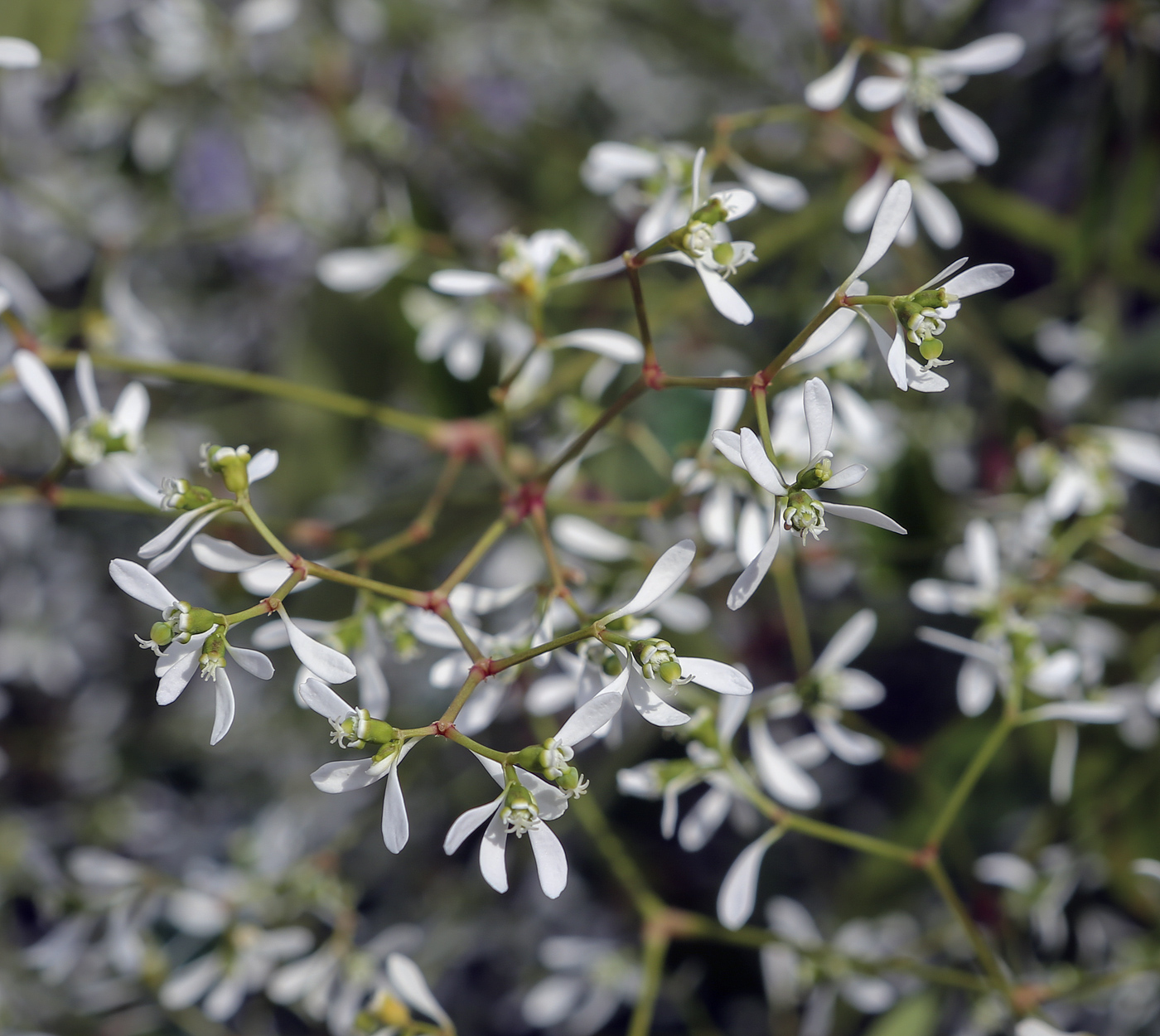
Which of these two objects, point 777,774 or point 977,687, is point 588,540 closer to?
point 777,774

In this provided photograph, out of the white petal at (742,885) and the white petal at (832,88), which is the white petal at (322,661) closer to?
the white petal at (742,885)

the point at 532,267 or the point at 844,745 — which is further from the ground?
the point at 532,267

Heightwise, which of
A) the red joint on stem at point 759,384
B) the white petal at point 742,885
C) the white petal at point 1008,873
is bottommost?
the white petal at point 1008,873

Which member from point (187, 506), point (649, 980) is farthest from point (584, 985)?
point (187, 506)

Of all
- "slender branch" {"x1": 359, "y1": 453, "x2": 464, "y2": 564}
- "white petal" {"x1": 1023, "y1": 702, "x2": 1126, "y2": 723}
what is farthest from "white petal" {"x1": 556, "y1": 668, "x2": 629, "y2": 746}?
"white petal" {"x1": 1023, "y1": 702, "x2": 1126, "y2": 723}

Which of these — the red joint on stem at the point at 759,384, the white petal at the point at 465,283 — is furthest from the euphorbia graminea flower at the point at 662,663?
the white petal at the point at 465,283

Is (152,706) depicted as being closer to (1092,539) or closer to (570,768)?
(570,768)

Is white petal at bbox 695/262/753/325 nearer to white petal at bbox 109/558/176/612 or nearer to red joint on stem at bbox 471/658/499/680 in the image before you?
red joint on stem at bbox 471/658/499/680

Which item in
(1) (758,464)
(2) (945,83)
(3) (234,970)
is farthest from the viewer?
(3) (234,970)
